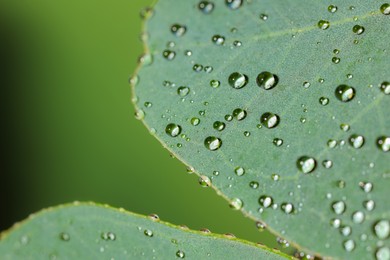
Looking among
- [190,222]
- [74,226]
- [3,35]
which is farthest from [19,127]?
[74,226]

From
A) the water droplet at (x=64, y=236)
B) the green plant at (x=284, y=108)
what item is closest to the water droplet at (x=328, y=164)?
the green plant at (x=284, y=108)

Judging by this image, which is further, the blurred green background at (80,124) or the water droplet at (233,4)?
the blurred green background at (80,124)

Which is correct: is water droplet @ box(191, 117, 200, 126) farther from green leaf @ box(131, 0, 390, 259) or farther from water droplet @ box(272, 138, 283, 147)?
water droplet @ box(272, 138, 283, 147)

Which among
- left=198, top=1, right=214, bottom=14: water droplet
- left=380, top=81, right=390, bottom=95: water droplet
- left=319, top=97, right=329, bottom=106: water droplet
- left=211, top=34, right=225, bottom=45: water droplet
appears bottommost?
left=319, top=97, right=329, bottom=106: water droplet

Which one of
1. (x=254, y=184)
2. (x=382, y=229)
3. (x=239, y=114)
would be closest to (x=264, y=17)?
(x=239, y=114)

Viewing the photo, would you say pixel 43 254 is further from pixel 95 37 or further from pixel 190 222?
pixel 95 37

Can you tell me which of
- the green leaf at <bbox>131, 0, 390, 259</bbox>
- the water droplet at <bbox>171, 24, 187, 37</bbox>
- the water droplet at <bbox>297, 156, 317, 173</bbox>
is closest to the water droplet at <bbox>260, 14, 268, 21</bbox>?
the green leaf at <bbox>131, 0, 390, 259</bbox>

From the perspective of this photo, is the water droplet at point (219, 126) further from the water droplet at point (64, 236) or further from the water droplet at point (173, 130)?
the water droplet at point (64, 236)

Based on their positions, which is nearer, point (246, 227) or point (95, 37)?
point (246, 227)
